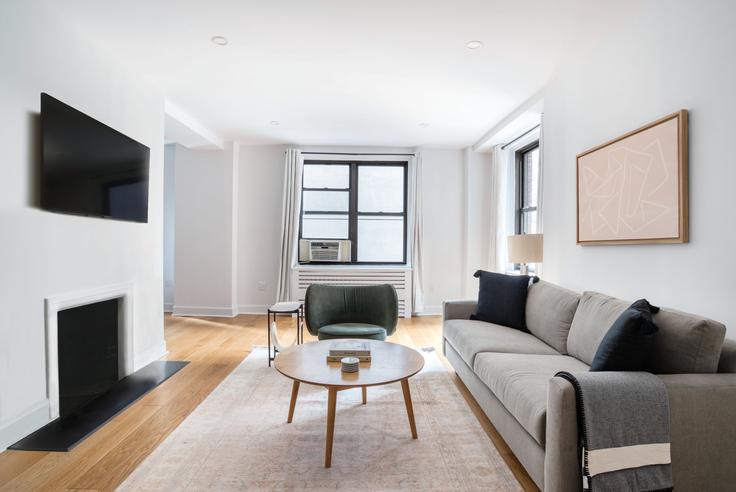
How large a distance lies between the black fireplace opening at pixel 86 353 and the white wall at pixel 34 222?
8.7 inches

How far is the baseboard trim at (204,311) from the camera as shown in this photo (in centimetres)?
573

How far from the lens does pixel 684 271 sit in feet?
6.82

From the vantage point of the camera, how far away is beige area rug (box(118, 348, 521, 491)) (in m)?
1.87

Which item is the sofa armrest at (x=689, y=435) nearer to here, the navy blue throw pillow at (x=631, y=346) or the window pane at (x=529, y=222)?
the navy blue throw pillow at (x=631, y=346)

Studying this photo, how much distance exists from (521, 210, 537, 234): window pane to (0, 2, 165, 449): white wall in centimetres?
425

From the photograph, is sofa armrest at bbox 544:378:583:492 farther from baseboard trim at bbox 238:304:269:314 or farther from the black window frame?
baseboard trim at bbox 238:304:269:314

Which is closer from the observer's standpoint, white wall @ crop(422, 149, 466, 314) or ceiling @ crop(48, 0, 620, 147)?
ceiling @ crop(48, 0, 620, 147)

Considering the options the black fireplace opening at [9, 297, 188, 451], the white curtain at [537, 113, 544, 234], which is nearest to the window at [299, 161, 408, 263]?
the white curtain at [537, 113, 544, 234]

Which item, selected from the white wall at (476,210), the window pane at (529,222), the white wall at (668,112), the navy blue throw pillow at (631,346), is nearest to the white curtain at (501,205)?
the window pane at (529,222)

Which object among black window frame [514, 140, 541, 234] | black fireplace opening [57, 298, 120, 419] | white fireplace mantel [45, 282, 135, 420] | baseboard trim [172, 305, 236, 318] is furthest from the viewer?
baseboard trim [172, 305, 236, 318]

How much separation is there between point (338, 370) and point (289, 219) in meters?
3.86

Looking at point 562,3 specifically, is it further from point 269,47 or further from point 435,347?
point 435,347

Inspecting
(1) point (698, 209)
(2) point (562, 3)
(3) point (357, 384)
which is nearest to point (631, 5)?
(2) point (562, 3)

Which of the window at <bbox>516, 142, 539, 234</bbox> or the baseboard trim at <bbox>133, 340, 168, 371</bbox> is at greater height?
the window at <bbox>516, 142, 539, 234</bbox>
